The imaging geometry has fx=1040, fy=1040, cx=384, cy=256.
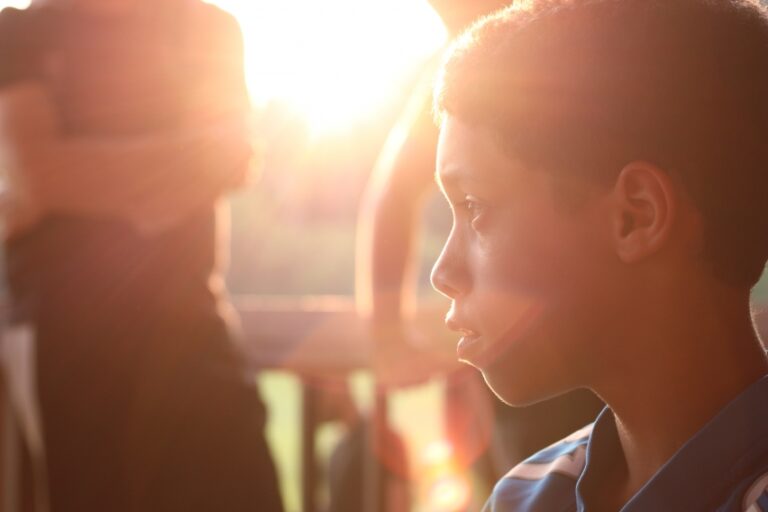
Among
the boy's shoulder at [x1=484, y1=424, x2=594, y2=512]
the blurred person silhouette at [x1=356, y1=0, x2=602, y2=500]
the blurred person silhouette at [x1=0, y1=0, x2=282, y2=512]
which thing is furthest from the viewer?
the blurred person silhouette at [x1=0, y1=0, x2=282, y2=512]

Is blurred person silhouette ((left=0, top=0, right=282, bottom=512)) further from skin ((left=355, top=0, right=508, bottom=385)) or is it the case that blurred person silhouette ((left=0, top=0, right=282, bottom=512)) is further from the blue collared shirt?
the blue collared shirt

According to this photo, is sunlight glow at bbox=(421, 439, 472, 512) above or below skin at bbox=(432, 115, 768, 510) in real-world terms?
below

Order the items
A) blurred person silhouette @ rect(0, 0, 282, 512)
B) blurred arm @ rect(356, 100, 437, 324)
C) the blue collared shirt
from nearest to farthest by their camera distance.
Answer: the blue collared shirt, blurred arm @ rect(356, 100, 437, 324), blurred person silhouette @ rect(0, 0, 282, 512)

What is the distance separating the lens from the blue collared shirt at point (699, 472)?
59cm

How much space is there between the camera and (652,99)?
2.06 feet

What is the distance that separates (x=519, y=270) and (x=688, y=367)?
0.40 ft

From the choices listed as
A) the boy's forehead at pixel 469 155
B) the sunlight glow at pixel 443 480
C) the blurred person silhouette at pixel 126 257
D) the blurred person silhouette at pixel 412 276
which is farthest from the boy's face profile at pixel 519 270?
the blurred person silhouette at pixel 126 257

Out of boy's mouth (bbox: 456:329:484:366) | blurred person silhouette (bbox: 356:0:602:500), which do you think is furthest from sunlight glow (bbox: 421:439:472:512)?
boy's mouth (bbox: 456:329:484:366)

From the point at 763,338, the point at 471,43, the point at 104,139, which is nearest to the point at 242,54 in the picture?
the point at 104,139

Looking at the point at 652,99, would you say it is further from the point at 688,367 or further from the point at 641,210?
the point at 688,367

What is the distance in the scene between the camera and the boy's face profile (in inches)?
25.9

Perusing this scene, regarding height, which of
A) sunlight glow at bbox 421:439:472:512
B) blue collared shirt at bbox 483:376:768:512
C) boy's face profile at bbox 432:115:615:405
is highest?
boy's face profile at bbox 432:115:615:405

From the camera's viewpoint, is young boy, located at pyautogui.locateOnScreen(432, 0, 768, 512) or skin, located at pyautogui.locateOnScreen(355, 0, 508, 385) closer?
young boy, located at pyautogui.locateOnScreen(432, 0, 768, 512)

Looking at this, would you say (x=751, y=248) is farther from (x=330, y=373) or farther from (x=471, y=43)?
Answer: (x=330, y=373)
